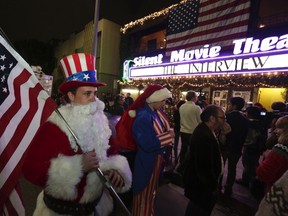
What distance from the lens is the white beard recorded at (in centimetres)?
219

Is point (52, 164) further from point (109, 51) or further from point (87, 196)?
point (109, 51)

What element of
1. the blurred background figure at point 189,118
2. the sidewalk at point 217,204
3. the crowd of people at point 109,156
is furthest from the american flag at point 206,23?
the crowd of people at point 109,156

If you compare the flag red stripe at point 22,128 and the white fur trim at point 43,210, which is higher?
the flag red stripe at point 22,128

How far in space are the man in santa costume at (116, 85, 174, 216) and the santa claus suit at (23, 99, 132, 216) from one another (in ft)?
2.91

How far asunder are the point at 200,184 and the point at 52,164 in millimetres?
1832

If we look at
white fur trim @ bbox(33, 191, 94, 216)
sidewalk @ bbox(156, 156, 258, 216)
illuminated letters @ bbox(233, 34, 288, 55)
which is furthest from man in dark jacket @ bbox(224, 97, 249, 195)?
illuminated letters @ bbox(233, 34, 288, 55)

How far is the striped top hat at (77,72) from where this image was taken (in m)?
2.24

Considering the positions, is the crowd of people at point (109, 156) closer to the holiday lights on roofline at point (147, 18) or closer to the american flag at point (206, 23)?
the american flag at point (206, 23)

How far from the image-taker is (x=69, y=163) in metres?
2.00

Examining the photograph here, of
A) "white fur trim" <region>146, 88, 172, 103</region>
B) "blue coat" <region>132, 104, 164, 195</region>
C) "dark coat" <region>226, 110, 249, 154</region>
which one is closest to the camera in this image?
"blue coat" <region>132, 104, 164, 195</region>

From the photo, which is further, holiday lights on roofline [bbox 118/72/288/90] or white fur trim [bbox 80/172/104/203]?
holiday lights on roofline [bbox 118/72/288/90]

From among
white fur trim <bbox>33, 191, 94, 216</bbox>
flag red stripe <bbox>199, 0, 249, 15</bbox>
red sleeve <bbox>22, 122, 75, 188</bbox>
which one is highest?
flag red stripe <bbox>199, 0, 249, 15</bbox>

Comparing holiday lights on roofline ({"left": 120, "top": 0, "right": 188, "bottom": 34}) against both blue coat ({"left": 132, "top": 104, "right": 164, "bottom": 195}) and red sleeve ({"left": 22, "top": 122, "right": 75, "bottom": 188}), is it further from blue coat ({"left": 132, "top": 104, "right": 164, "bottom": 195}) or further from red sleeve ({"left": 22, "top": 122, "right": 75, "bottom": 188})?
red sleeve ({"left": 22, "top": 122, "right": 75, "bottom": 188})

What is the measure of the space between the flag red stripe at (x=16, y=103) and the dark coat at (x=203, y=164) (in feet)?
6.87
